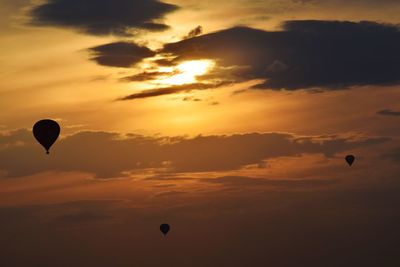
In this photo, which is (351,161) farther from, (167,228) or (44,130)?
(44,130)

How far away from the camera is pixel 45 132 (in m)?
91.9

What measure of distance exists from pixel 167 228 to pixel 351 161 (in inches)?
1266

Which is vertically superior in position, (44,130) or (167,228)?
(44,130)

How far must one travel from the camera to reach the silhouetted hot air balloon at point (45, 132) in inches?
3607

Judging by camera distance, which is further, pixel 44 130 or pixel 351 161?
pixel 351 161

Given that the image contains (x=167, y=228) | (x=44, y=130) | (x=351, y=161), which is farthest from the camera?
(x=167, y=228)

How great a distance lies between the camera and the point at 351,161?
4995 inches

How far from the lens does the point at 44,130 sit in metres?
91.9

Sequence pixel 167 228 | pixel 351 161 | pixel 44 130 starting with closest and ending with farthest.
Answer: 1. pixel 44 130
2. pixel 351 161
3. pixel 167 228

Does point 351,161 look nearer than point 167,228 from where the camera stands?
Yes

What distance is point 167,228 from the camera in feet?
473

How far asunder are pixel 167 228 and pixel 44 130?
55111 millimetres

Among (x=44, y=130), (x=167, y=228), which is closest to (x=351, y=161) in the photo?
(x=167, y=228)

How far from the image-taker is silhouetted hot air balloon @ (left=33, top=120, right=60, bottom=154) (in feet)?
301
